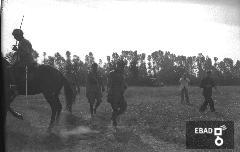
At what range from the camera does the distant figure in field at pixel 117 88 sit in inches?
383

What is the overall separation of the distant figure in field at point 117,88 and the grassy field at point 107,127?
0.35m

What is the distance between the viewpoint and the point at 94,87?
39.3 ft

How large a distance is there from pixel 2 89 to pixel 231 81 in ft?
20.0

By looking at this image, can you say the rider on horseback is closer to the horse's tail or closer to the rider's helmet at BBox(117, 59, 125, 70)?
the horse's tail

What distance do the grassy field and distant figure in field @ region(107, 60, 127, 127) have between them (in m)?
0.35

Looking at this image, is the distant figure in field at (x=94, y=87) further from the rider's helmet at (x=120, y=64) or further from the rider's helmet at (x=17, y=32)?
the rider's helmet at (x=17, y=32)

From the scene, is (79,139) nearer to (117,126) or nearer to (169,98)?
(117,126)

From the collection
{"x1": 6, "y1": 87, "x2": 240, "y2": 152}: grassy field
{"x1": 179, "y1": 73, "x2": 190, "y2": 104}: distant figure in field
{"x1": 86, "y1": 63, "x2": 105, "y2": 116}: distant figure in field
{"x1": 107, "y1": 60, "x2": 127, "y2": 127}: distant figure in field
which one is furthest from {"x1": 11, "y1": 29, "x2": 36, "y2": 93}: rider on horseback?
{"x1": 179, "y1": 73, "x2": 190, "y2": 104}: distant figure in field

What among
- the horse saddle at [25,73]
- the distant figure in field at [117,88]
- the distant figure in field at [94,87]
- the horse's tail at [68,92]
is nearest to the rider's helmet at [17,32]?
the horse saddle at [25,73]

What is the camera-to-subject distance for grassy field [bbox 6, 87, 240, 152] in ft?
25.9

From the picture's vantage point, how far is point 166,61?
12078 mm

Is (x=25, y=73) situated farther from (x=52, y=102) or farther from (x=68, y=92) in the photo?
(x=68, y=92)

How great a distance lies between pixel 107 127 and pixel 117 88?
999 millimetres

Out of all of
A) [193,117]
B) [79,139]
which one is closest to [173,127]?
[193,117]
